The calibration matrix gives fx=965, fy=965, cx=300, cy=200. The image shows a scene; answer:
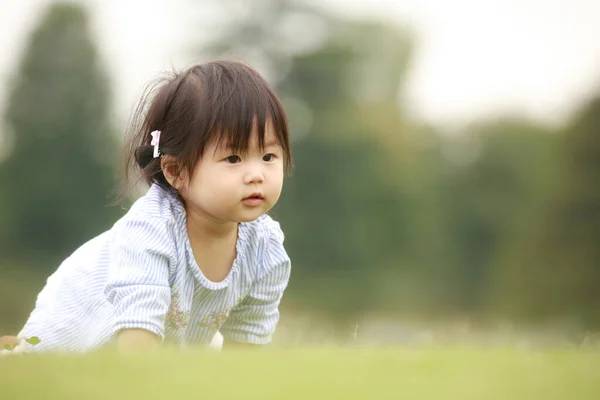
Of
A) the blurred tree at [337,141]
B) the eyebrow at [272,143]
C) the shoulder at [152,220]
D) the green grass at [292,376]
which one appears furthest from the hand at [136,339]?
the blurred tree at [337,141]

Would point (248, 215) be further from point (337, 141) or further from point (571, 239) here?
point (337, 141)

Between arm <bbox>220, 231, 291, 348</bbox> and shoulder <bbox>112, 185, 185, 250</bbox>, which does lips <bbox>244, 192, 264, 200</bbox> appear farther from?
arm <bbox>220, 231, 291, 348</bbox>

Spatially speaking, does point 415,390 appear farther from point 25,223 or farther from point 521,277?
point 25,223

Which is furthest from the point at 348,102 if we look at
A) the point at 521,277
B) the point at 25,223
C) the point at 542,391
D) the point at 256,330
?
the point at 542,391

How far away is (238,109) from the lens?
4.43 meters

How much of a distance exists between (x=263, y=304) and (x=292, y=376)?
254 cm

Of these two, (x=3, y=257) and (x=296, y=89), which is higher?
(x=296, y=89)

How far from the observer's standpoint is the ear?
15.1 ft

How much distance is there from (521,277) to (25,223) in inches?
676

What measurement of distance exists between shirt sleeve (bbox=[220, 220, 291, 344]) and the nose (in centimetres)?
62

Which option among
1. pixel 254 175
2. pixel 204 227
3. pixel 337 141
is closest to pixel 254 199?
pixel 254 175

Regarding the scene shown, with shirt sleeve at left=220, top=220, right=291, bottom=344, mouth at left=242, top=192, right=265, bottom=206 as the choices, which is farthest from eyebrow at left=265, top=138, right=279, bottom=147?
shirt sleeve at left=220, top=220, right=291, bottom=344

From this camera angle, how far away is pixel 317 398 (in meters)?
2.24

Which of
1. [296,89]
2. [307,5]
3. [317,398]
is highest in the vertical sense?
[307,5]
